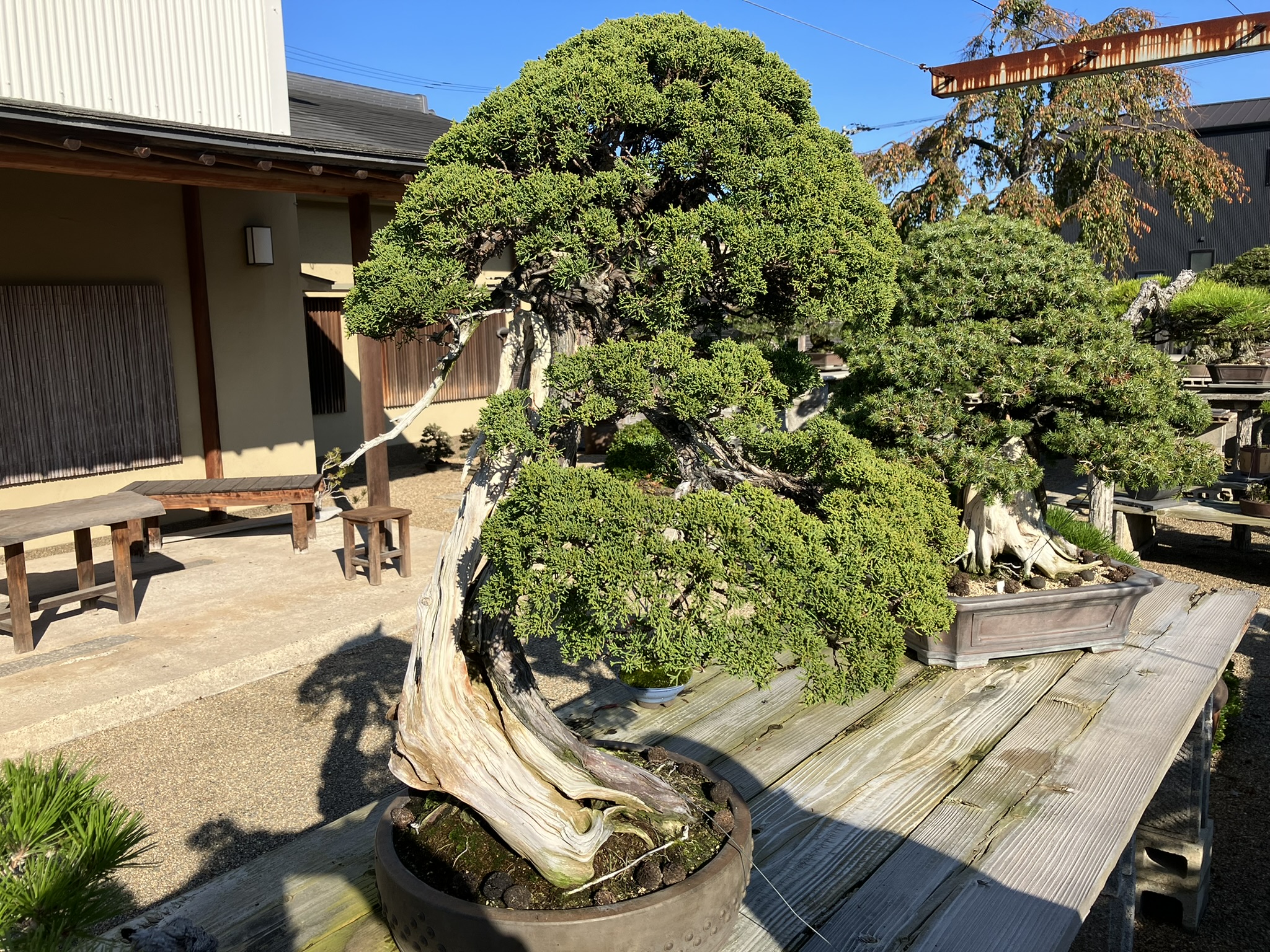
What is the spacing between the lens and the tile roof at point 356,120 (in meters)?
8.33

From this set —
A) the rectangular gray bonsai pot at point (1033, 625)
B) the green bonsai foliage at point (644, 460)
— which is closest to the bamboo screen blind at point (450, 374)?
the green bonsai foliage at point (644, 460)

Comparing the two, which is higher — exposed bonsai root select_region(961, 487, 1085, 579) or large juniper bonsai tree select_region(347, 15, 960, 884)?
large juniper bonsai tree select_region(347, 15, 960, 884)

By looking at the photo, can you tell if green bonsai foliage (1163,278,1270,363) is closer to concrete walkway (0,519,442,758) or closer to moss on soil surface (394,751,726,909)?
concrete walkway (0,519,442,758)

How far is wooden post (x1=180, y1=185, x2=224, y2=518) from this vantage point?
7578mm

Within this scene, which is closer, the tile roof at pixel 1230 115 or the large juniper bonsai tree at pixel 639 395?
the large juniper bonsai tree at pixel 639 395

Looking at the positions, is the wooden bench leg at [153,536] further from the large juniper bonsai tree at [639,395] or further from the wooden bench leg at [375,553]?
the large juniper bonsai tree at [639,395]

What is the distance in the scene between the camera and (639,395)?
5.74ft

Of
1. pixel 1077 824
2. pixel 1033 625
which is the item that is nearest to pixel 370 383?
pixel 1033 625

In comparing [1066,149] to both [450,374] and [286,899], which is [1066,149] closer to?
[450,374]

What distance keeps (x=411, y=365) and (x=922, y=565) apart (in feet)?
35.0

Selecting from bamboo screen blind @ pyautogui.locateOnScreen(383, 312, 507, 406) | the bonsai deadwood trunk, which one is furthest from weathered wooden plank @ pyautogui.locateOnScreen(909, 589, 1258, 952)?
bamboo screen blind @ pyautogui.locateOnScreen(383, 312, 507, 406)

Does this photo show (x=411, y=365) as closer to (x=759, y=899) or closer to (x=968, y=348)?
(x=968, y=348)

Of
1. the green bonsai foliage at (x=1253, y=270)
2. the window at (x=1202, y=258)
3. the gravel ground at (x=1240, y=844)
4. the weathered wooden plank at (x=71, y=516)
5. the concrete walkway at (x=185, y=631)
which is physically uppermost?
the window at (x=1202, y=258)

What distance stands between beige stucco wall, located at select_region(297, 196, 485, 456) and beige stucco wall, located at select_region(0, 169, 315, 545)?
5.35 feet
